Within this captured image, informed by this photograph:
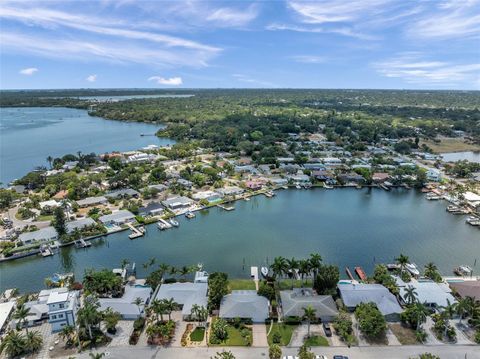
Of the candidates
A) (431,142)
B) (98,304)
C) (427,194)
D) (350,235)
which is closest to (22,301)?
(98,304)

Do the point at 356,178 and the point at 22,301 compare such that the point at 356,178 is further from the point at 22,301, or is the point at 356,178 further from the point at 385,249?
the point at 22,301

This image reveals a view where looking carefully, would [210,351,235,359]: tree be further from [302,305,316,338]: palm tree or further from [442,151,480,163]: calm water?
[442,151,480,163]: calm water

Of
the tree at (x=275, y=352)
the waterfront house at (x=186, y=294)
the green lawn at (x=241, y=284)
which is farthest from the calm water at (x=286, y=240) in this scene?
the tree at (x=275, y=352)

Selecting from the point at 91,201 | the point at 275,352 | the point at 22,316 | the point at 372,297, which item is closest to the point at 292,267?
the point at 372,297

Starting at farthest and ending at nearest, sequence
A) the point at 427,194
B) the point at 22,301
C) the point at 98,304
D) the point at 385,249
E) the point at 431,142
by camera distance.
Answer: the point at 431,142 → the point at 427,194 → the point at 385,249 → the point at 22,301 → the point at 98,304

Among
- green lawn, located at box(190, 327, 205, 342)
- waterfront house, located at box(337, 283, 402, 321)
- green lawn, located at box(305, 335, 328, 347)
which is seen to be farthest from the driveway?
waterfront house, located at box(337, 283, 402, 321)

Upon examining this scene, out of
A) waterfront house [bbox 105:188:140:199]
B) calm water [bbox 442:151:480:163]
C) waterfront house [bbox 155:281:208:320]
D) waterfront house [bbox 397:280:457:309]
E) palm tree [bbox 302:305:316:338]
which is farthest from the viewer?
calm water [bbox 442:151:480:163]

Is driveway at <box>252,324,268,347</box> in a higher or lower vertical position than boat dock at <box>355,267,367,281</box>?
higher
